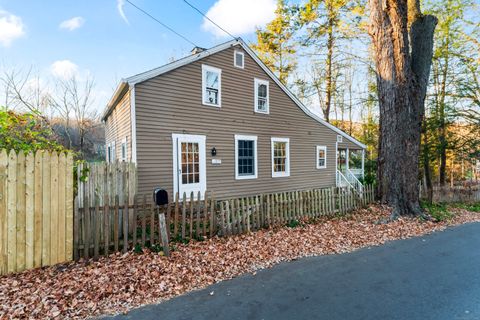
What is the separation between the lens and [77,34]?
15.9m

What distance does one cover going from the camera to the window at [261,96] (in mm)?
11914

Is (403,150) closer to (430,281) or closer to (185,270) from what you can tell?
(430,281)

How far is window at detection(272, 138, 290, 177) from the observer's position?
1259cm

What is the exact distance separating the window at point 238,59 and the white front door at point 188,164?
12.2ft

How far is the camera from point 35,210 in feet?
14.0

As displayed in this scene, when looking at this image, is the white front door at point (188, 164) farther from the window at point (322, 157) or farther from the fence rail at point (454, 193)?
the fence rail at point (454, 193)

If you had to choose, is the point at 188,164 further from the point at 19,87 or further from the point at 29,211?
the point at 19,87

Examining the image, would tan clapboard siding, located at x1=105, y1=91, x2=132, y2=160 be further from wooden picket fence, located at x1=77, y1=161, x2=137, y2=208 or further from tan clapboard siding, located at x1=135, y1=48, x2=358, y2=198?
wooden picket fence, located at x1=77, y1=161, x2=137, y2=208

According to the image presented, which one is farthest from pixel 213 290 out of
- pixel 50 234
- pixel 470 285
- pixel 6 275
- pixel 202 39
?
pixel 202 39

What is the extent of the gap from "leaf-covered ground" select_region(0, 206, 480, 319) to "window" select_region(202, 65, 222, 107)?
5.82m

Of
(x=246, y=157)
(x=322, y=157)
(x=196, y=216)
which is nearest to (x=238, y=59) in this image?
(x=246, y=157)

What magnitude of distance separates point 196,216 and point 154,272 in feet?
9.39

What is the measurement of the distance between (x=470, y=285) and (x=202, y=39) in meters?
14.9

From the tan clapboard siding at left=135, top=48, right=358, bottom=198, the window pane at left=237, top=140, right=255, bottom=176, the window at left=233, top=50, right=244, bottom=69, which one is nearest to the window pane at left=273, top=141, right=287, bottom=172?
the tan clapboard siding at left=135, top=48, right=358, bottom=198
